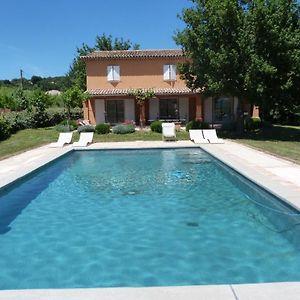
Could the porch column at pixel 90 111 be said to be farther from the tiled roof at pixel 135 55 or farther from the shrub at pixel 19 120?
the shrub at pixel 19 120

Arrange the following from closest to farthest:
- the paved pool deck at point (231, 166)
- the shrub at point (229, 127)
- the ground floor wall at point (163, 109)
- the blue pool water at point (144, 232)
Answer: the paved pool deck at point (231, 166), the blue pool water at point (144, 232), the shrub at point (229, 127), the ground floor wall at point (163, 109)

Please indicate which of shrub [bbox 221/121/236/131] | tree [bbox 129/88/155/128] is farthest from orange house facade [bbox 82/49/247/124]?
shrub [bbox 221/121/236/131]

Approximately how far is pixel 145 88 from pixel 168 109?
2.59 metres

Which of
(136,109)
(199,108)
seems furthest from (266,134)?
(136,109)

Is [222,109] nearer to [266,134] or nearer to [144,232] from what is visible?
[266,134]

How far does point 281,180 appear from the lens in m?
9.88

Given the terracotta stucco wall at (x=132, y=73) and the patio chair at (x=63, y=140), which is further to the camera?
the terracotta stucco wall at (x=132, y=73)

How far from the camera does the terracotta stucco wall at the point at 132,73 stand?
1243 inches

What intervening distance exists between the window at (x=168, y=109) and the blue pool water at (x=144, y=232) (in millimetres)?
19873

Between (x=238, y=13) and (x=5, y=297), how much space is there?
21006 millimetres

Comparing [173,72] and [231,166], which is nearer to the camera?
[231,166]

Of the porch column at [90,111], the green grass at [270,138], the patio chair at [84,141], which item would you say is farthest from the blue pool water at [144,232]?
the porch column at [90,111]

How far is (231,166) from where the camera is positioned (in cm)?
1259

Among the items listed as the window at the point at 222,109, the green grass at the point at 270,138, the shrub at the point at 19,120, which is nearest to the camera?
the green grass at the point at 270,138
